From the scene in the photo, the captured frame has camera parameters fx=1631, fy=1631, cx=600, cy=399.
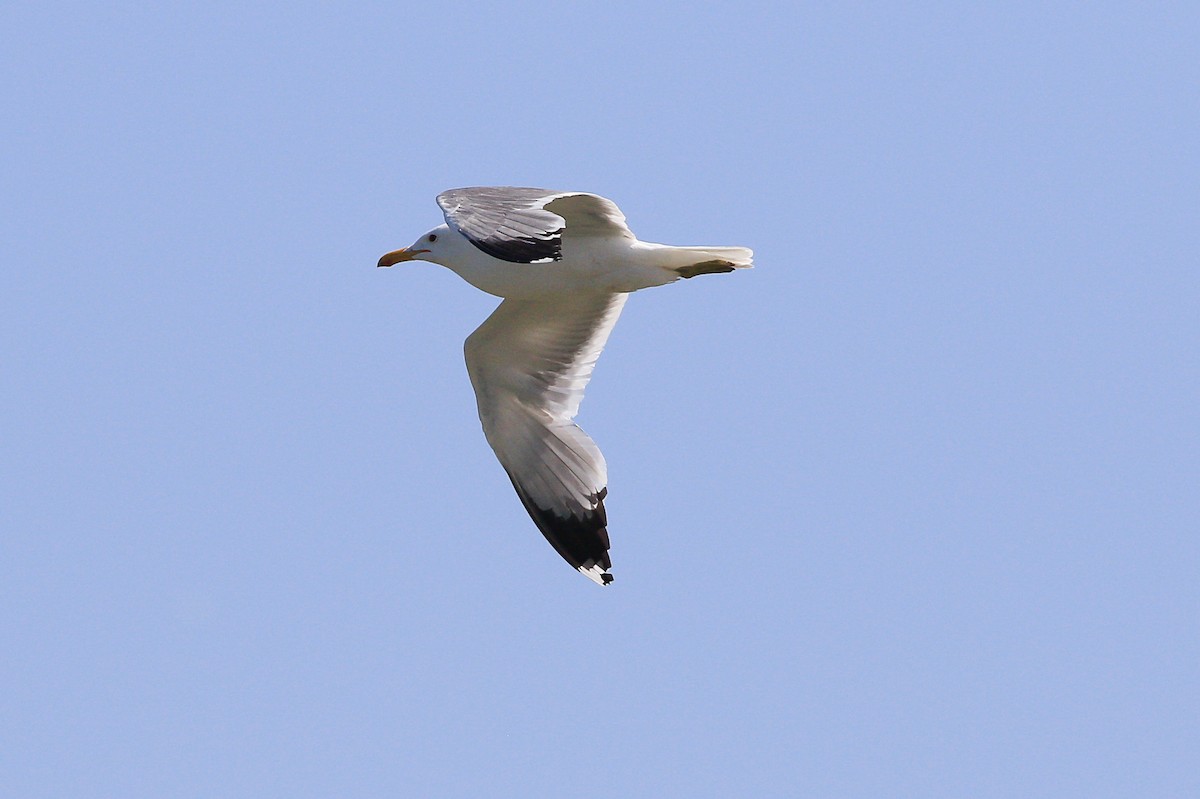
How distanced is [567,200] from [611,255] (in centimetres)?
51

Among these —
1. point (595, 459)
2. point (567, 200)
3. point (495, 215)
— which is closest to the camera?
point (495, 215)

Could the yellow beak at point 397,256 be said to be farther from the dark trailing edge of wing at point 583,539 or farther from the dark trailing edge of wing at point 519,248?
the dark trailing edge of wing at point 519,248

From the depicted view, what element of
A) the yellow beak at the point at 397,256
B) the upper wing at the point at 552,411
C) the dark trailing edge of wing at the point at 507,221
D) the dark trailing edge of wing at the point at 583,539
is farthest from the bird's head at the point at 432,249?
the dark trailing edge of wing at the point at 583,539

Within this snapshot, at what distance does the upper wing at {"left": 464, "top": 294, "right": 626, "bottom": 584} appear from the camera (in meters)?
9.78

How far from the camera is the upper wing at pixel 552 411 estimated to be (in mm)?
9781

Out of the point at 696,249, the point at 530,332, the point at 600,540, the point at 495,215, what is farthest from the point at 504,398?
the point at 495,215

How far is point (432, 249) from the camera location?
9.02 m

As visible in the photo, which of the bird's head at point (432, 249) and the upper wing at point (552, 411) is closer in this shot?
the bird's head at point (432, 249)

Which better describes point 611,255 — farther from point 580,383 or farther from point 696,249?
point 580,383

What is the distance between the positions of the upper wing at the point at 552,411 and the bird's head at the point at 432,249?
78 cm

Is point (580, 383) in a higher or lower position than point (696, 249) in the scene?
lower

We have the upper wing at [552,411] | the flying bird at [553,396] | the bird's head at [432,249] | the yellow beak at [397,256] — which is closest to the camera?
the bird's head at [432,249]

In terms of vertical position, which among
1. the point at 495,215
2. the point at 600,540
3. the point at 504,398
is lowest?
the point at 600,540

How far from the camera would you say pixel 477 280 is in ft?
29.3
